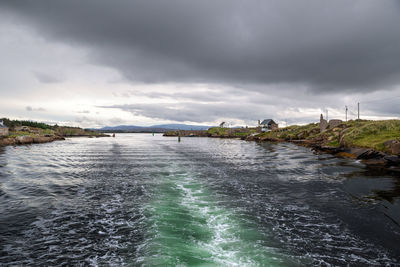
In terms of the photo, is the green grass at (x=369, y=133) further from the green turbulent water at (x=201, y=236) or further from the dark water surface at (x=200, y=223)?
the green turbulent water at (x=201, y=236)

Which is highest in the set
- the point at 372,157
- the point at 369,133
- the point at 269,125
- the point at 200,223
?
the point at 269,125

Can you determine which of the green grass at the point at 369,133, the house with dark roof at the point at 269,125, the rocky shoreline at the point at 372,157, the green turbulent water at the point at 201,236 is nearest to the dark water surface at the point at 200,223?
the green turbulent water at the point at 201,236

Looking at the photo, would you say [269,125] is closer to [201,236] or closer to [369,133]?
[369,133]

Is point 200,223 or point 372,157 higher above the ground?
point 372,157

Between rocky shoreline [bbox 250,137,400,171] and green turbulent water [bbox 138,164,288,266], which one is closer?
green turbulent water [bbox 138,164,288,266]

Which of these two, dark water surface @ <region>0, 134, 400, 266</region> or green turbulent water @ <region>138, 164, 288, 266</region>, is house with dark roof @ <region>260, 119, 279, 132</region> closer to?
dark water surface @ <region>0, 134, 400, 266</region>

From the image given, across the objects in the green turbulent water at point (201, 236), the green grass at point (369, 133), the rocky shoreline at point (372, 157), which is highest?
the green grass at point (369, 133)

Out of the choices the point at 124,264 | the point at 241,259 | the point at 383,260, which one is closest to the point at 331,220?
the point at 383,260

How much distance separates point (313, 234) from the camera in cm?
1056

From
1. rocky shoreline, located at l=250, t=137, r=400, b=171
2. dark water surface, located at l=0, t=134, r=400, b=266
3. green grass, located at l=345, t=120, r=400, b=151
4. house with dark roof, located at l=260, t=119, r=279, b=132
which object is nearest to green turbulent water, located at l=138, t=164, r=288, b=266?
dark water surface, located at l=0, t=134, r=400, b=266

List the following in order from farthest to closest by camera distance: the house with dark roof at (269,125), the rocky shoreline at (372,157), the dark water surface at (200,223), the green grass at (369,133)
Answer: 1. the house with dark roof at (269,125)
2. the green grass at (369,133)
3. the rocky shoreline at (372,157)
4. the dark water surface at (200,223)

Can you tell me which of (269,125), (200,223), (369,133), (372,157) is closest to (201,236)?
(200,223)

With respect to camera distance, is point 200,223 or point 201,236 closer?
Result: point 201,236

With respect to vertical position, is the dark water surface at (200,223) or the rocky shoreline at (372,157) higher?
the rocky shoreline at (372,157)
